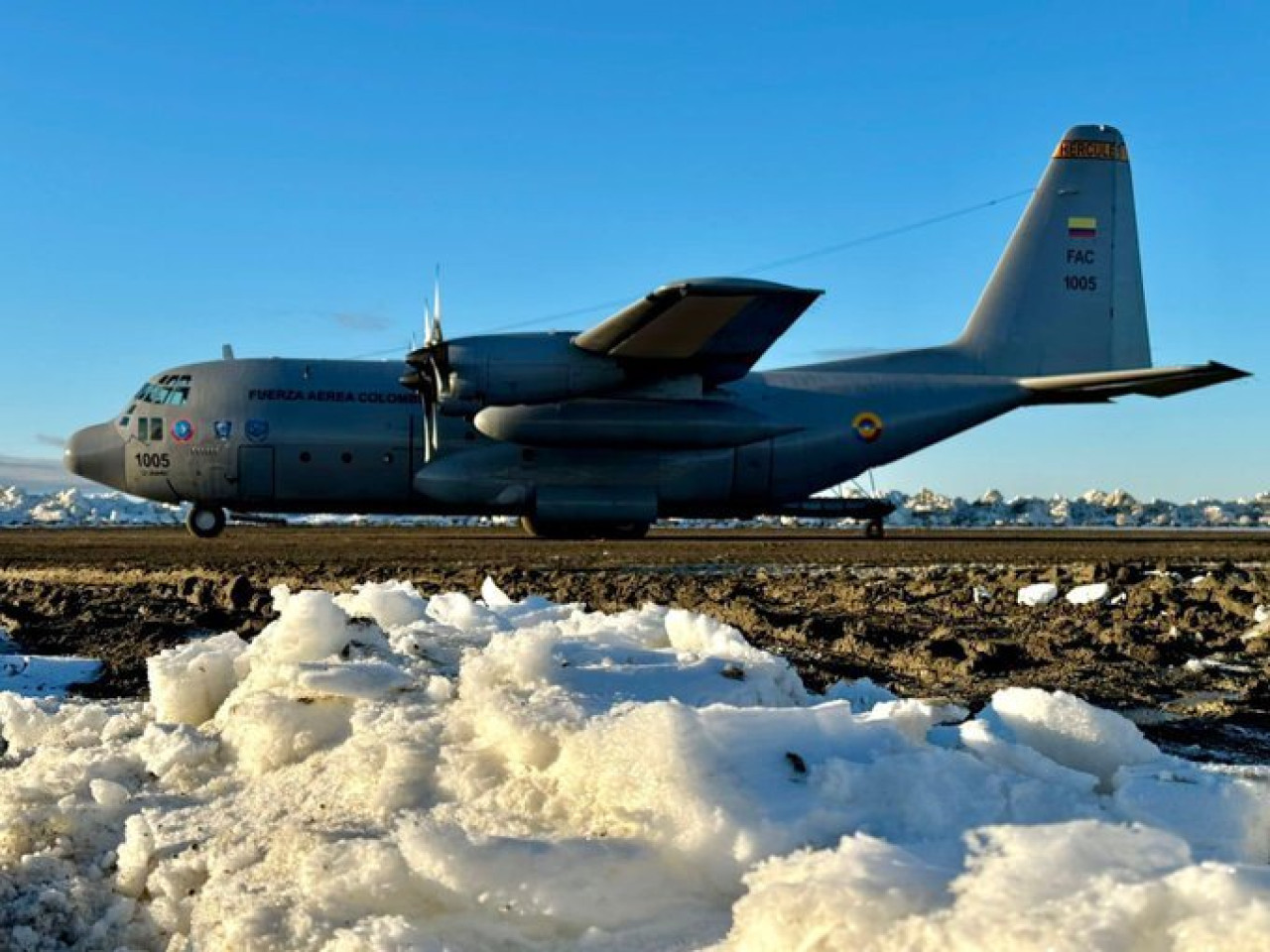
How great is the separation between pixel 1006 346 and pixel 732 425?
613 cm

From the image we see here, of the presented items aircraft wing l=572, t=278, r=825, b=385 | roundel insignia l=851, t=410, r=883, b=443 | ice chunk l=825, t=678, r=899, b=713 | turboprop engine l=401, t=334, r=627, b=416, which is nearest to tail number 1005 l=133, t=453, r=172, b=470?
turboprop engine l=401, t=334, r=627, b=416

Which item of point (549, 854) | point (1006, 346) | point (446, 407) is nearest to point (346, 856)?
point (549, 854)

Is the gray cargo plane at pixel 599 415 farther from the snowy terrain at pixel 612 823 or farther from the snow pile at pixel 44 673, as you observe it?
the snowy terrain at pixel 612 823

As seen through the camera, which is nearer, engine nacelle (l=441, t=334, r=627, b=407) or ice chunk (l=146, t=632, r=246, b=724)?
ice chunk (l=146, t=632, r=246, b=724)

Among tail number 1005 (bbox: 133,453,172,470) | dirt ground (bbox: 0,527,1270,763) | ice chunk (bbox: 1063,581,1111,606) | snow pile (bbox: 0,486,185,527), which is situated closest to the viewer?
dirt ground (bbox: 0,527,1270,763)

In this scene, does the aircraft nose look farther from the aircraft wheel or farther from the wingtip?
the wingtip

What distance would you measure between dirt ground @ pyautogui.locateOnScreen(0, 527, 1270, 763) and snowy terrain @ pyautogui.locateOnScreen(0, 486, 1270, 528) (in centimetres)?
2773

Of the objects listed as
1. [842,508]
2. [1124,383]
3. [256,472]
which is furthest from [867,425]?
[256,472]

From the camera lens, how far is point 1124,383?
56.2ft

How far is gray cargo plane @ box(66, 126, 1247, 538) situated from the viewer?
14.2m

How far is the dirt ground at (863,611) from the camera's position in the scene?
419 cm

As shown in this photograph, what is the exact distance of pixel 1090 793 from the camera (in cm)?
189

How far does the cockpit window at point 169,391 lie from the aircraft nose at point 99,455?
71 cm

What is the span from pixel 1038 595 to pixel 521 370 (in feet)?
27.3
